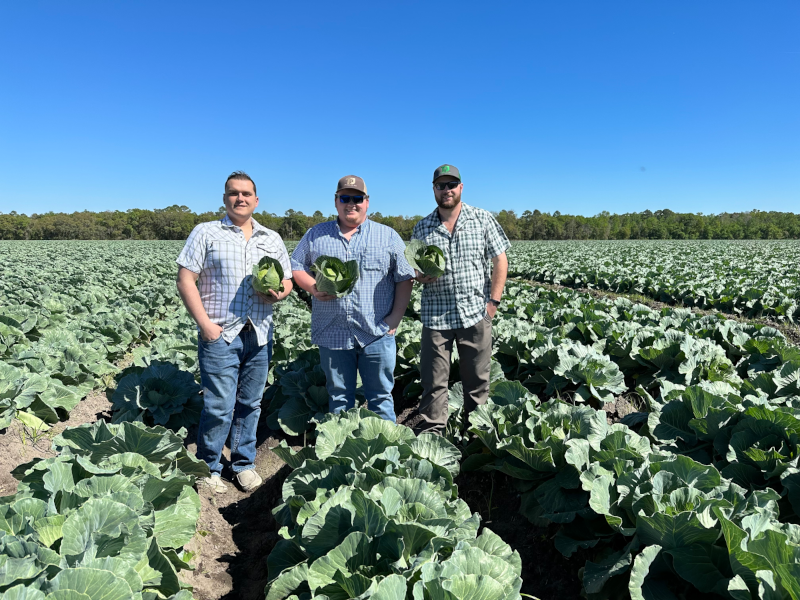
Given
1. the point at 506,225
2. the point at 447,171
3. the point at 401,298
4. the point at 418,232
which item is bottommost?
the point at 401,298

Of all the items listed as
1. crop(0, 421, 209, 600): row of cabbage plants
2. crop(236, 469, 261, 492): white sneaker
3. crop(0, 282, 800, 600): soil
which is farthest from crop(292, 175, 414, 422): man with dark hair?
crop(0, 421, 209, 600): row of cabbage plants

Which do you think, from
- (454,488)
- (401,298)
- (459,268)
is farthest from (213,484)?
(459,268)

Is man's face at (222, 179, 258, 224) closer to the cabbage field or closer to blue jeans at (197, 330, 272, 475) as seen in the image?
blue jeans at (197, 330, 272, 475)

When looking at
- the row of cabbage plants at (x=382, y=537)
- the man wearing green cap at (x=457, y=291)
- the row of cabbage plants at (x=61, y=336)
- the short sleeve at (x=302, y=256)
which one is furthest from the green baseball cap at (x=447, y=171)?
the row of cabbage plants at (x=61, y=336)

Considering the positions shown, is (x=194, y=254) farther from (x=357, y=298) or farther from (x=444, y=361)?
(x=444, y=361)

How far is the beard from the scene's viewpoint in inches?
155

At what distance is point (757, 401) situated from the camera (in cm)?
328

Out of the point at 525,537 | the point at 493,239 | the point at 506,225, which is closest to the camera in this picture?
the point at 525,537

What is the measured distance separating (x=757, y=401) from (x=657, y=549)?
5.87 feet

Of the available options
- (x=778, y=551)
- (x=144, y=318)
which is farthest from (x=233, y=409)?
(x=144, y=318)

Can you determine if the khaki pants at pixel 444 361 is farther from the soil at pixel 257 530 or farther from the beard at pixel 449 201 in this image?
the beard at pixel 449 201

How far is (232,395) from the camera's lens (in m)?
3.78

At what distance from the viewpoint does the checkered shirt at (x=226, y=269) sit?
3504 millimetres

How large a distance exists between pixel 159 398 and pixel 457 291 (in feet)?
10.6
